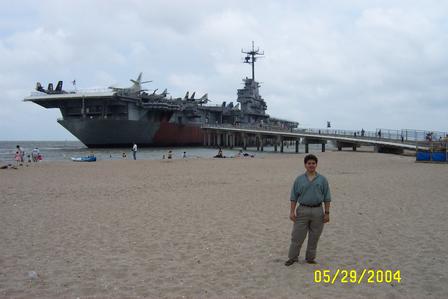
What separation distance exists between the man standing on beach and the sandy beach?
51 centimetres

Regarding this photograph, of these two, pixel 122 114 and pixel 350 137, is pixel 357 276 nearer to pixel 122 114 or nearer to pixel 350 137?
pixel 350 137

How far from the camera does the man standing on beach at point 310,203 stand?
5.37 meters

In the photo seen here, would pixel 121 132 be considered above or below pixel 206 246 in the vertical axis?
above

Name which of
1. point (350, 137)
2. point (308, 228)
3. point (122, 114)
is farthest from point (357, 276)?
point (122, 114)

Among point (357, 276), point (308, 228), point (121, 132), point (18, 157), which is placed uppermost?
point (121, 132)

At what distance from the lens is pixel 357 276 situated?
17.1 feet

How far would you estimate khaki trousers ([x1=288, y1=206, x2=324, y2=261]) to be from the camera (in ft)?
17.8

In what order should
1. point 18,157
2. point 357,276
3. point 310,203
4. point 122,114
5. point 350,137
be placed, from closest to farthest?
point 357,276
point 310,203
point 18,157
point 350,137
point 122,114

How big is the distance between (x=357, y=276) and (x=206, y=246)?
2610mm

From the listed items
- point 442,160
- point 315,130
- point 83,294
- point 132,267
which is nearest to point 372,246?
point 132,267

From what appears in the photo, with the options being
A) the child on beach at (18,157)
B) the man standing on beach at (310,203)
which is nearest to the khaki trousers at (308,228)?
the man standing on beach at (310,203)

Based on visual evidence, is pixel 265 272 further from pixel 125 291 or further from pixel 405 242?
pixel 405 242

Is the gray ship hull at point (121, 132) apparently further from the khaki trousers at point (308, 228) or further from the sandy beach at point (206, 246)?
the khaki trousers at point (308, 228)

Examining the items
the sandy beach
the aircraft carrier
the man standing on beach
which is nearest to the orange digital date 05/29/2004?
the sandy beach
